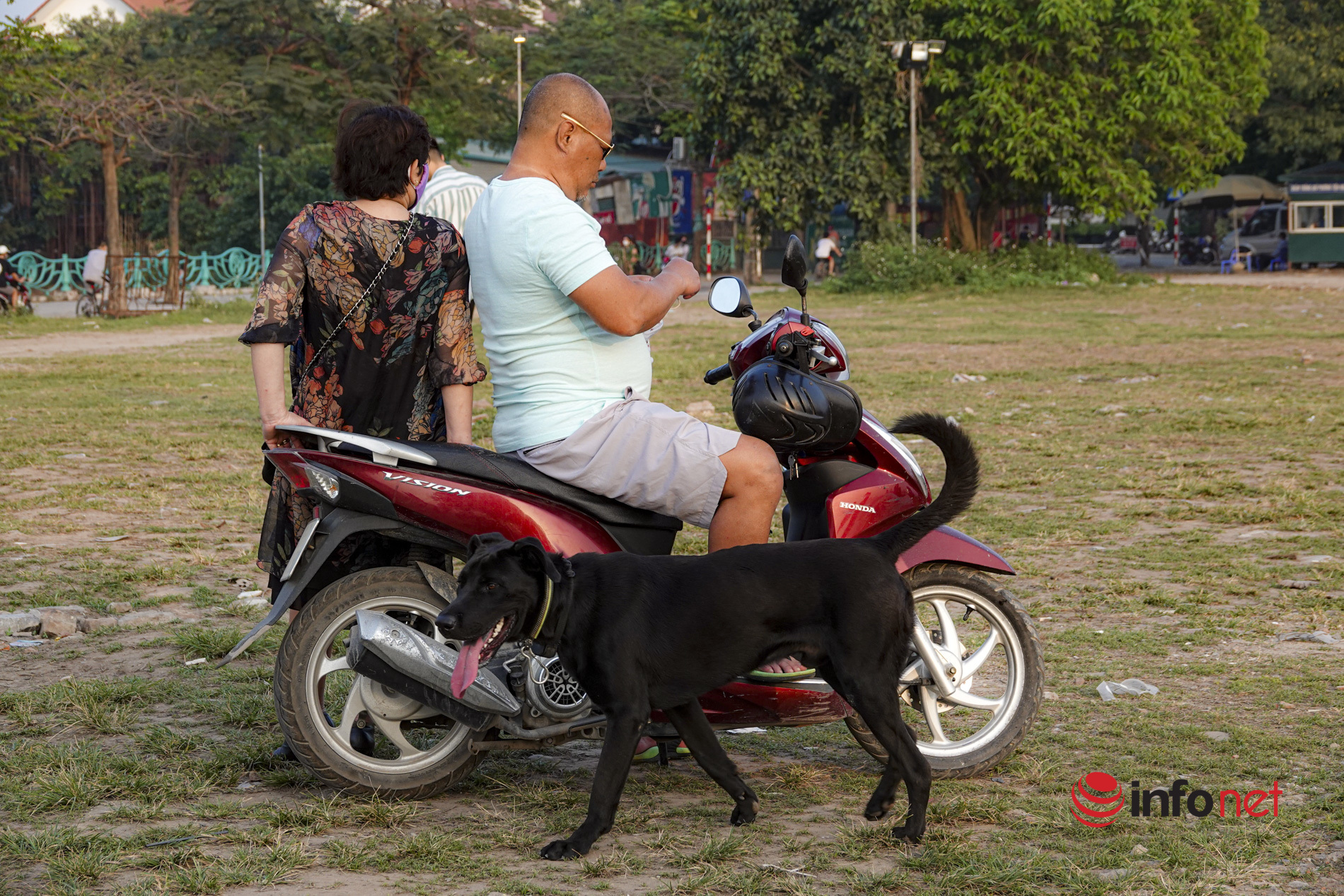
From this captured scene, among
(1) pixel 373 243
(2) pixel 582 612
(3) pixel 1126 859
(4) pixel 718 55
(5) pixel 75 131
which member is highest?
(4) pixel 718 55

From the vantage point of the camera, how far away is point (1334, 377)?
1179cm

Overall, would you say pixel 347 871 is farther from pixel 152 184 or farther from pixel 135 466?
pixel 152 184

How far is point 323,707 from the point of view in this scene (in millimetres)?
3357

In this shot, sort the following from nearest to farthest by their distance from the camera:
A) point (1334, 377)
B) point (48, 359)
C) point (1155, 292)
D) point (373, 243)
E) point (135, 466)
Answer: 1. point (373, 243)
2. point (135, 466)
3. point (1334, 377)
4. point (48, 359)
5. point (1155, 292)

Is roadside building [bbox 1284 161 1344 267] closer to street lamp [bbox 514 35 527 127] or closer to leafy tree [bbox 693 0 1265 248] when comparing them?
leafy tree [bbox 693 0 1265 248]

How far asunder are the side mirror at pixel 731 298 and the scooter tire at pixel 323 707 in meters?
1.02

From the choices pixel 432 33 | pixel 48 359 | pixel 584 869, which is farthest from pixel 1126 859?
pixel 432 33

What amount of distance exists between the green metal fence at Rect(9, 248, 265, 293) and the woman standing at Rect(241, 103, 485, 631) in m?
28.5

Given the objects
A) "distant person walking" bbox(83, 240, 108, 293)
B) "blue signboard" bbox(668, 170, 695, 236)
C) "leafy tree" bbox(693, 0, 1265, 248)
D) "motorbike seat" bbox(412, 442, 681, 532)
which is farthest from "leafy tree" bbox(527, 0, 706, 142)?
"motorbike seat" bbox(412, 442, 681, 532)

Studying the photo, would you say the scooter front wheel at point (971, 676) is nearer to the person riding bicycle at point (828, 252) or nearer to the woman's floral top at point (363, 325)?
the woman's floral top at point (363, 325)

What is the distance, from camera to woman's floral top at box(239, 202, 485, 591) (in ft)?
11.6

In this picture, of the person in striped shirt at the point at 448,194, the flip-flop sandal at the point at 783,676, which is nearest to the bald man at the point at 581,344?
the flip-flop sandal at the point at 783,676

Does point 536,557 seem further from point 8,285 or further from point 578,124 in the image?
point 8,285

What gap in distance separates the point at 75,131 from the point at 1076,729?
23.2m
